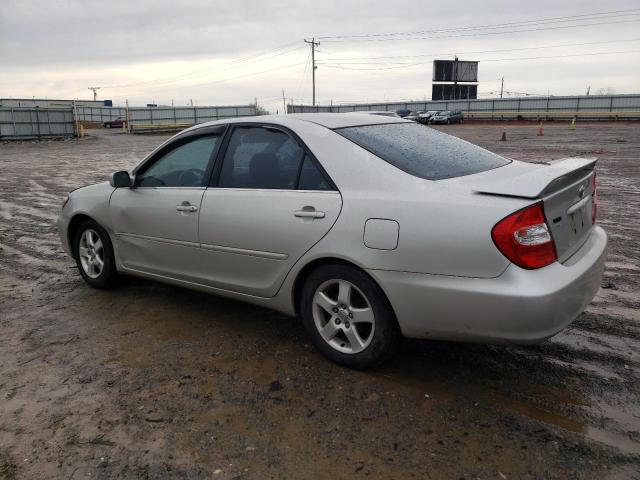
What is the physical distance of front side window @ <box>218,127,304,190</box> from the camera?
370 cm

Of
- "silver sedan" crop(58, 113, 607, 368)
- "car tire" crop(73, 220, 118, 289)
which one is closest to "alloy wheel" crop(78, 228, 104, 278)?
"car tire" crop(73, 220, 118, 289)

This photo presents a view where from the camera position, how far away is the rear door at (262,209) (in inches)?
136

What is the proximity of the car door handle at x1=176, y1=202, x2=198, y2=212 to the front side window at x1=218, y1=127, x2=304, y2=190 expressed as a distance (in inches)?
10.6

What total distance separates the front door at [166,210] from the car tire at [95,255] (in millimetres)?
196

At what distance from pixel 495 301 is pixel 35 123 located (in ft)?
134

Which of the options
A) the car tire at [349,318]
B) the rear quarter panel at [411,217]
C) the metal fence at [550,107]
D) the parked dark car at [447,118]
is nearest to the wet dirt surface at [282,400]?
the car tire at [349,318]

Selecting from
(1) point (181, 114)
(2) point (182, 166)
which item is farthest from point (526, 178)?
(1) point (181, 114)

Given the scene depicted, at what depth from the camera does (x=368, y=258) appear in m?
3.14

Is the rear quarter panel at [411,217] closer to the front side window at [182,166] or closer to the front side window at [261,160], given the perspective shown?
the front side window at [261,160]

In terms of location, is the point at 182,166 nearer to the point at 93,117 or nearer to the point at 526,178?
the point at 526,178

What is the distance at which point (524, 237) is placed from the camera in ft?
9.18

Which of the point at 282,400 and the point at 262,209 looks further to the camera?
the point at 262,209

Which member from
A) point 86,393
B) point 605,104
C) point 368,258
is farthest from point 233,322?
point 605,104

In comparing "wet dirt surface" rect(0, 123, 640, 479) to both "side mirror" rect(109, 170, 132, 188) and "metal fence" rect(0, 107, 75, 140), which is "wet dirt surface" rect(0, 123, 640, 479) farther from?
"metal fence" rect(0, 107, 75, 140)
